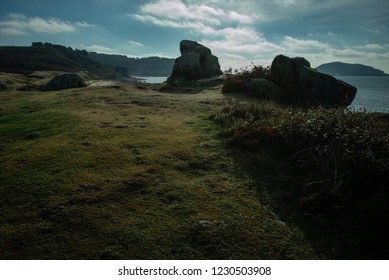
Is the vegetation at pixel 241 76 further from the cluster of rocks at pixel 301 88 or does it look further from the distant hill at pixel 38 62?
the distant hill at pixel 38 62

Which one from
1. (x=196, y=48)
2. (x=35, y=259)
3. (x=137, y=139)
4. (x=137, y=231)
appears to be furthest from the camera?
(x=196, y=48)

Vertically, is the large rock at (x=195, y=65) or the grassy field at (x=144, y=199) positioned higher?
the large rock at (x=195, y=65)

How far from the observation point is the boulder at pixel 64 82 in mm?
30172

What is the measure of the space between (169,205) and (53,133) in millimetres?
7323

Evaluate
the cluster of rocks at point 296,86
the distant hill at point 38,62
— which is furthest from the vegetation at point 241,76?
the distant hill at point 38,62

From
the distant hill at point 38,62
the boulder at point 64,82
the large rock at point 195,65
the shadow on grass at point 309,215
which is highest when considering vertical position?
the distant hill at point 38,62

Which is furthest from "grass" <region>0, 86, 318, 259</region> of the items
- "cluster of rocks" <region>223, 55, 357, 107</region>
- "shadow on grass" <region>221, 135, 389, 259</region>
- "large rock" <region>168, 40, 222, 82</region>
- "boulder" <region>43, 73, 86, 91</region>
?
"large rock" <region>168, 40, 222, 82</region>

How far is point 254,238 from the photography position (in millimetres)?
5824

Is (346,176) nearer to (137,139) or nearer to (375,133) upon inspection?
(375,133)

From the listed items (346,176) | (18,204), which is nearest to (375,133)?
(346,176)

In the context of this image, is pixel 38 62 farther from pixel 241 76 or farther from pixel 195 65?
pixel 241 76

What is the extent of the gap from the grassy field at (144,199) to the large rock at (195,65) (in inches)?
1039

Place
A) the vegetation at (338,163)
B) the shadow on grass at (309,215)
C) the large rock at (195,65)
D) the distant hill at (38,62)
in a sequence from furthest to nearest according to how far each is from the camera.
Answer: the distant hill at (38,62)
the large rock at (195,65)
the vegetation at (338,163)
the shadow on grass at (309,215)

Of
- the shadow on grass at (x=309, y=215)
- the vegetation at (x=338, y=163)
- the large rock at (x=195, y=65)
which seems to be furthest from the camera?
the large rock at (x=195, y=65)
